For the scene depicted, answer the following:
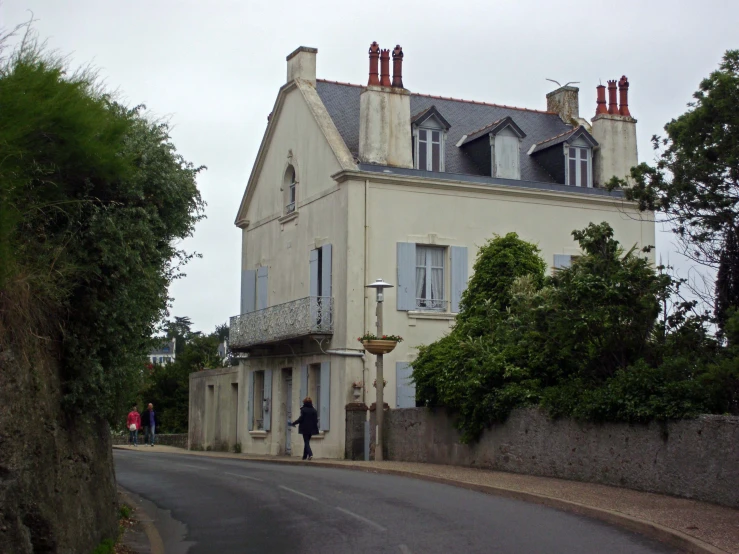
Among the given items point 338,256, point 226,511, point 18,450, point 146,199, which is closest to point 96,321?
point 146,199

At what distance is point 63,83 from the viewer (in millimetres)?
11023

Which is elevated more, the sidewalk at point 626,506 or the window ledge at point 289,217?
the window ledge at point 289,217

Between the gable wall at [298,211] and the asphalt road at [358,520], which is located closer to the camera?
the asphalt road at [358,520]

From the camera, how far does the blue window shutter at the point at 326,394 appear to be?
95.9 ft

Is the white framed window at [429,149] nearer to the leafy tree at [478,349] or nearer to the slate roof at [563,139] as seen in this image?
the slate roof at [563,139]

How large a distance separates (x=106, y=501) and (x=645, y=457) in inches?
330


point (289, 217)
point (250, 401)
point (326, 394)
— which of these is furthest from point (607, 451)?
point (250, 401)

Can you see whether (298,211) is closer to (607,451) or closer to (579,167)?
(579,167)

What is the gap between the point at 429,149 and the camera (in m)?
30.6

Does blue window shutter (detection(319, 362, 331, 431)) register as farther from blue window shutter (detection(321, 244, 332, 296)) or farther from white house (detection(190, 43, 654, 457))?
blue window shutter (detection(321, 244, 332, 296))

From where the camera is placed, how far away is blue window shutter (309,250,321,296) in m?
30.7

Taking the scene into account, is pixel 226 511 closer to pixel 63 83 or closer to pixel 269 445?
pixel 63 83

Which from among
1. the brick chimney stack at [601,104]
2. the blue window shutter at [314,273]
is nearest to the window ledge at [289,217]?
the blue window shutter at [314,273]

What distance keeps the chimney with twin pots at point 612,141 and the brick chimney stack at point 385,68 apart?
7037 millimetres
